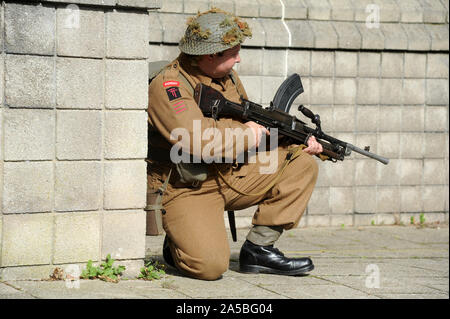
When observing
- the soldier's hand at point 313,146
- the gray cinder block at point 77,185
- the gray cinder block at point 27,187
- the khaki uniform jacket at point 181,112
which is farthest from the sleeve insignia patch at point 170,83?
the soldier's hand at point 313,146

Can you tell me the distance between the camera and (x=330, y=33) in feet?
23.6

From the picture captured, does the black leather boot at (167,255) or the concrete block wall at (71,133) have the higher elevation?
the concrete block wall at (71,133)

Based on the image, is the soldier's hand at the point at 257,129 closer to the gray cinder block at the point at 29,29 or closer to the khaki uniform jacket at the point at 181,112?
the khaki uniform jacket at the point at 181,112

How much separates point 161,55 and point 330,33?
5.29 feet

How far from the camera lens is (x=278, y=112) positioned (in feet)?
16.7

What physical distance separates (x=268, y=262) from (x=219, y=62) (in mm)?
1299

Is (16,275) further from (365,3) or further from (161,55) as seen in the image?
(365,3)

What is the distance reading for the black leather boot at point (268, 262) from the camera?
16.4 ft

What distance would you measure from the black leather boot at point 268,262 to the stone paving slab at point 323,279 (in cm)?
6

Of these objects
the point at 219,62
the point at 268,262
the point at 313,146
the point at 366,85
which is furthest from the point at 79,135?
the point at 366,85

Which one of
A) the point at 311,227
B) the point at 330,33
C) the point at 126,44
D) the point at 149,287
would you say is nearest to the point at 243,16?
the point at 330,33

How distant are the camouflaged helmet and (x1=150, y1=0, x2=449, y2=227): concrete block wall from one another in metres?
1.88

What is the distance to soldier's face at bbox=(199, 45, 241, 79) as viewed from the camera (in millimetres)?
4895

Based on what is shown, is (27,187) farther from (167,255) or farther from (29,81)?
(167,255)
